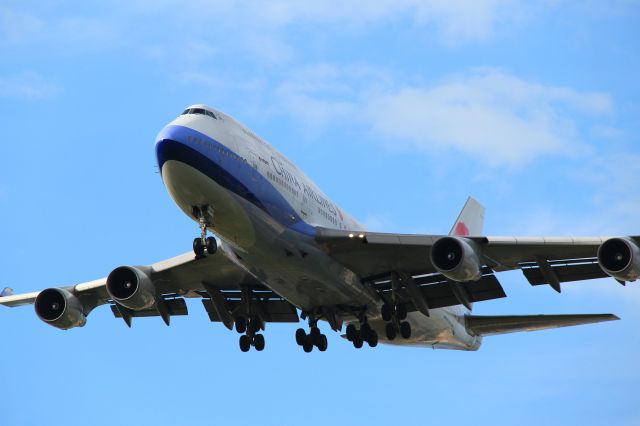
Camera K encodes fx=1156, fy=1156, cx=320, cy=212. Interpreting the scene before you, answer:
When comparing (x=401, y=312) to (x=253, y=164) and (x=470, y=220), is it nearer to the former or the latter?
(x=253, y=164)

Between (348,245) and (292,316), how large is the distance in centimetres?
661

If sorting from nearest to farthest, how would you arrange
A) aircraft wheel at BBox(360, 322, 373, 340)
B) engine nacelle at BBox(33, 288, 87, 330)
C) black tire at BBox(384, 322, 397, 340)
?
black tire at BBox(384, 322, 397, 340) < aircraft wheel at BBox(360, 322, 373, 340) < engine nacelle at BBox(33, 288, 87, 330)

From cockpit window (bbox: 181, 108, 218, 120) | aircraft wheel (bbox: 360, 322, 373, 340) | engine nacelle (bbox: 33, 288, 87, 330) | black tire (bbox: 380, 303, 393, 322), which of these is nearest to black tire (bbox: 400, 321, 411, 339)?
black tire (bbox: 380, 303, 393, 322)

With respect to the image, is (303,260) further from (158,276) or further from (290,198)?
(158,276)

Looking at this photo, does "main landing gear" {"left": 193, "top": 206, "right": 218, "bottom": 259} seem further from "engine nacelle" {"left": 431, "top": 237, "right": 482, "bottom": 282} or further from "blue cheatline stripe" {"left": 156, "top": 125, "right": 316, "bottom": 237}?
"engine nacelle" {"left": 431, "top": 237, "right": 482, "bottom": 282}

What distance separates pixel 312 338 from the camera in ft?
128

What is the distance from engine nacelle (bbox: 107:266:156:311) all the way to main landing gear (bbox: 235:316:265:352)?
3486mm

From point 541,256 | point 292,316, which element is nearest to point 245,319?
point 292,316

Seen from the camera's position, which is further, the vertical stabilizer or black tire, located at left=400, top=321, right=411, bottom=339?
the vertical stabilizer

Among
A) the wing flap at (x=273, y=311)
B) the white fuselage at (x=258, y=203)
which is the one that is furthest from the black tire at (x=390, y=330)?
the wing flap at (x=273, y=311)

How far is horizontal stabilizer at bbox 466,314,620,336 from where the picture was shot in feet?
129

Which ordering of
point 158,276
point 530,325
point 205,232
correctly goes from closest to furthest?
point 205,232, point 158,276, point 530,325

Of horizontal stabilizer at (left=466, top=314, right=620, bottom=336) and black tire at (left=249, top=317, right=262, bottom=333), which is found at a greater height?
horizontal stabilizer at (left=466, top=314, right=620, bottom=336)

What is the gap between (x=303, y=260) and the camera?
114ft
